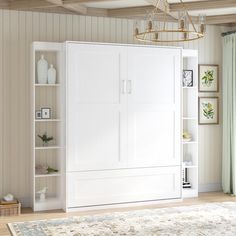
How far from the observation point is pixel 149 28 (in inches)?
158

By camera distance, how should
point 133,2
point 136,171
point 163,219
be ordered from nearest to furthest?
point 163,219, point 133,2, point 136,171

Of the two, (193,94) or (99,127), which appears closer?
(99,127)

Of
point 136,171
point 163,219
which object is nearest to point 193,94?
point 136,171

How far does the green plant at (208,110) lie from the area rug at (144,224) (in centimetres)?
171

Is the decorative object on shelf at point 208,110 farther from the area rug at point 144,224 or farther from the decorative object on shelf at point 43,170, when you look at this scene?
the decorative object on shelf at point 43,170

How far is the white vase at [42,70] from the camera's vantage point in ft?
19.1

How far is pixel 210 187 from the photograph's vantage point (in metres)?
7.09

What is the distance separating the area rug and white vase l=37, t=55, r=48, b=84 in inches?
69.7

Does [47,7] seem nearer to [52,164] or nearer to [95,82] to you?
[95,82]

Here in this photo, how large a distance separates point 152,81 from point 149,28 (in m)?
2.21

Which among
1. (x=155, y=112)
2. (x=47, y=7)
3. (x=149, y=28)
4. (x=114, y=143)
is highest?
(x=47, y=7)

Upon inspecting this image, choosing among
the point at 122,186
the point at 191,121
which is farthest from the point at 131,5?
the point at 122,186

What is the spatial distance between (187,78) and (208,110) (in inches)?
26.9

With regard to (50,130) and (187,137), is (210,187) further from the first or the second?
(50,130)
